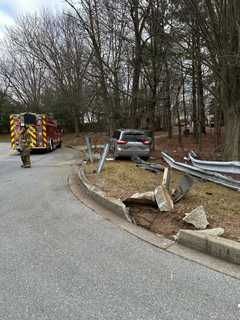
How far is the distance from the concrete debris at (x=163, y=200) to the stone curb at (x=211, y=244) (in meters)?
1.06

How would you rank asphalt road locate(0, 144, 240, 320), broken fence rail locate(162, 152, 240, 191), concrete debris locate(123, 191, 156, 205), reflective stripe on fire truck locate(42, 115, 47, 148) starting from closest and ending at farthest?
asphalt road locate(0, 144, 240, 320), concrete debris locate(123, 191, 156, 205), broken fence rail locate(162, 152, 240, 191), reflective stripe on fire truck locate(42, 115, 47, 148)

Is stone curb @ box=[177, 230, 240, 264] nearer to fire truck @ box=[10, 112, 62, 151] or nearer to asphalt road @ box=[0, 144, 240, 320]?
asphalt road @ box=[0, 144, 240, 320]

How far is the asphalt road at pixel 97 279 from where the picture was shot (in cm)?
275

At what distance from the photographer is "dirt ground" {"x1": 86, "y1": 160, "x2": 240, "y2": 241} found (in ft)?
15.5

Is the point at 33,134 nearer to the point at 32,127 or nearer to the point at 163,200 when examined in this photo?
the point at 32,127

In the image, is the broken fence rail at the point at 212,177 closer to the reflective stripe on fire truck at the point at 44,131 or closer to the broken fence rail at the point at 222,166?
the broken fence rail at the point at 222,166

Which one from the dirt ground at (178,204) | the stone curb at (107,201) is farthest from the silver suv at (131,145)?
the stone curb at (107,201)

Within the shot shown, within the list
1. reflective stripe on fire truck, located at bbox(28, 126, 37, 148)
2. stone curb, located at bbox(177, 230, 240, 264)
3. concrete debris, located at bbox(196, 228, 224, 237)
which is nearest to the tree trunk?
concrete debris, located at bbox(196, 228, 224, 237)

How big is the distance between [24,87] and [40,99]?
2.90 metres

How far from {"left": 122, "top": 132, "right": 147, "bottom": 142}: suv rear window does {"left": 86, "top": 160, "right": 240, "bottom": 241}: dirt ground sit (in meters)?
5.40

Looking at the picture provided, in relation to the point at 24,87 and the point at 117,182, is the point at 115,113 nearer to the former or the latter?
the point at 117,182

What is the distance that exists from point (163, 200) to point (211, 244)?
5.42 feet

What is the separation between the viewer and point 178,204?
18.9 ft

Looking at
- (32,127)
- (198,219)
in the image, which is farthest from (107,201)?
(32,127)
